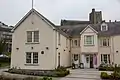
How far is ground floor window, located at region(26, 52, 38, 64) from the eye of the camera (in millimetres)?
31047

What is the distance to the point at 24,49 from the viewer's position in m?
31.7

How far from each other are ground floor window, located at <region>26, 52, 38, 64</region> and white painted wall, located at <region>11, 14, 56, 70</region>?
17.4 inches

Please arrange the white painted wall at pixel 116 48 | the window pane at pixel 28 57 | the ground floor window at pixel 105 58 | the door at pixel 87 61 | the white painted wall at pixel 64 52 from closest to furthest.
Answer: the window pane at pixel 28 57
the white painted wall at pixel 64 52
the white painted wall at pixel 116 48
the ground floor window at pixel 105 58
the door at pixel 87 61

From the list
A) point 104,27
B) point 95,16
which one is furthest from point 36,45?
point 95,16

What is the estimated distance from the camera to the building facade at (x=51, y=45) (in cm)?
3062

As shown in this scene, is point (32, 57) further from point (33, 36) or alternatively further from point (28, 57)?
point (33, 36)

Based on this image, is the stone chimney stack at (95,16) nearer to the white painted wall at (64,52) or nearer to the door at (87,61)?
the white painted wall at (64,52)

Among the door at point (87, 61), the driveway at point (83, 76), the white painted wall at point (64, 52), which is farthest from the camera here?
the door at point (87, 61)

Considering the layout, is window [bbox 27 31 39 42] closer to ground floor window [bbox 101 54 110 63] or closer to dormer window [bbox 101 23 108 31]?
ground floor window [bbox 101 54 110 63]

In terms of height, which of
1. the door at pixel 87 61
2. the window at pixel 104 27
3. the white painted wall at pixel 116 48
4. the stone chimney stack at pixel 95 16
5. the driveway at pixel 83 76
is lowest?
the driveway at pixel 83 76

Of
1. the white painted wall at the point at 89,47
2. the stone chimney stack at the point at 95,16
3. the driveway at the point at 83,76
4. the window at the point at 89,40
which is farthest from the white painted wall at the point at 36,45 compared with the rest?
the stone chimney stack at the point at 95,16

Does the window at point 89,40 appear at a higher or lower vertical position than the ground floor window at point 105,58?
higher

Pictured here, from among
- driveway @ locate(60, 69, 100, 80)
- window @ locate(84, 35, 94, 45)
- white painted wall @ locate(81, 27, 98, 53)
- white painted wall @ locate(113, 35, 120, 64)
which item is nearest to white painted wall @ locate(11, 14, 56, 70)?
driveway @ locate(60, 69, 100, 80)

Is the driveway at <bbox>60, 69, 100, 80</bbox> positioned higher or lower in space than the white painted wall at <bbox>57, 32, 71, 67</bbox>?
lower
